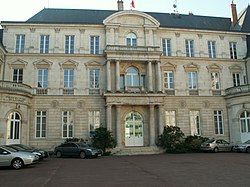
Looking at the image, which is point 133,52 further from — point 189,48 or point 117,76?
point 189,48

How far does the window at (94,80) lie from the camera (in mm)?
26047

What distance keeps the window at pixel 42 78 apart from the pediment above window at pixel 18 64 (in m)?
1.50

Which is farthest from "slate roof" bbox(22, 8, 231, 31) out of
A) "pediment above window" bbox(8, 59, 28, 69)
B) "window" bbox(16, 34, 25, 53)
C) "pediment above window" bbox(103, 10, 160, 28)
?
"pediment above window" bbox(8, 59, 28, 69)

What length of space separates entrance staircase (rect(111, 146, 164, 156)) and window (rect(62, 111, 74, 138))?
4.56 meters

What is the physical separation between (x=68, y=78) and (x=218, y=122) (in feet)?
51.6

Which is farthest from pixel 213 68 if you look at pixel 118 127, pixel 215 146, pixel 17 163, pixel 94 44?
pixel 17 163

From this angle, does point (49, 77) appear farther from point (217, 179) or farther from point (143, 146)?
point (217, 179)

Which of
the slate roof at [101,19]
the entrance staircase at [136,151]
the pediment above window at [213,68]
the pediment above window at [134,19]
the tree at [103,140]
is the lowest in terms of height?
the entrance staircase at [136,151]

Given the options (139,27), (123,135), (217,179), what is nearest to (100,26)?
(139,27)

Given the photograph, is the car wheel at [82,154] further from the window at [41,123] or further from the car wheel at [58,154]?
the window at [41,123]

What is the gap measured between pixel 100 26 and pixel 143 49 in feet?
16.5

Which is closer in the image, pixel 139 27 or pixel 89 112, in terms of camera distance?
pixel 89 112

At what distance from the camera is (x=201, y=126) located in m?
27.0

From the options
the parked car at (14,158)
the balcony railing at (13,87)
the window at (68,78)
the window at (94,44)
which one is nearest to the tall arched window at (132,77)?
the window at (94,44)
